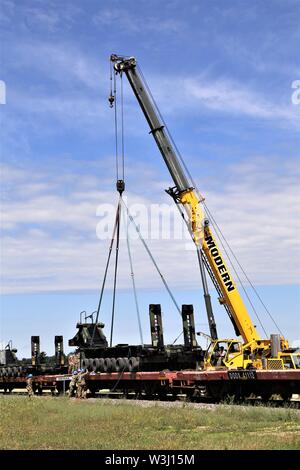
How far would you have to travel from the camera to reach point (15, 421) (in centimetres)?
1655

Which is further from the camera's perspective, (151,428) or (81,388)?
(81,388)

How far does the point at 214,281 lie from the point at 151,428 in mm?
8186

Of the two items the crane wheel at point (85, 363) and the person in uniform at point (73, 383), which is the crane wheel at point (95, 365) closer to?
the crane wheel at point (85, 363)

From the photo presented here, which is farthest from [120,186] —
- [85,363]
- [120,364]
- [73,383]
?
[73,383]

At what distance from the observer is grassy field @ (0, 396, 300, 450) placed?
463 inches

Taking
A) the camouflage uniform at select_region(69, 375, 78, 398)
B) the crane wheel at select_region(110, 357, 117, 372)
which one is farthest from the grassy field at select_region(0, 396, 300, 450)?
the camouflage uniform at select_region(69, 375, 78, 398)

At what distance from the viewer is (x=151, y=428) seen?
1426 cm

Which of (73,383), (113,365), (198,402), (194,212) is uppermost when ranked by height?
(194,212)

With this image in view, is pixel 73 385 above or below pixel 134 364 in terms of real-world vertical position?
below

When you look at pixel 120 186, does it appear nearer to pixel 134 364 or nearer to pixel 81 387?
pixel 134 364

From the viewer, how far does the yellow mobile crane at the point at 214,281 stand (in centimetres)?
1986

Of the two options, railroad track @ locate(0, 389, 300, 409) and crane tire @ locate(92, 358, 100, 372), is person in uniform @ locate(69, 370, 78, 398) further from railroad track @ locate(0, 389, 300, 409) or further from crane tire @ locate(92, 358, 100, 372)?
railroad track @ locate(0, 389, 300, 409)

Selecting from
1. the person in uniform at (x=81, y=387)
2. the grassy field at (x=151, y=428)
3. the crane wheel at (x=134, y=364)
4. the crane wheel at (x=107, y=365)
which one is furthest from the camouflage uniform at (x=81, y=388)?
the grassy field at (x=151, y=428)
